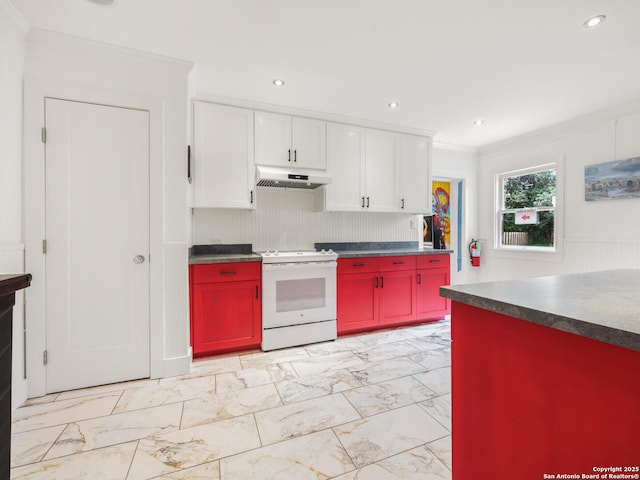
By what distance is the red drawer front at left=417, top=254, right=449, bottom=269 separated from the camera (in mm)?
3474

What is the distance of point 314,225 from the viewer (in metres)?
3.56

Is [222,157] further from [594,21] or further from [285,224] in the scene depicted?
[594,21]

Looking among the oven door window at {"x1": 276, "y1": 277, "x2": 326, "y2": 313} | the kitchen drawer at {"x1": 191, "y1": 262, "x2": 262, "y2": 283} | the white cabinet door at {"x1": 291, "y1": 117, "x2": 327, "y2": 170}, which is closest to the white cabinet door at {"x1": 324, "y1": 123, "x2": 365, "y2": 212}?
the white cabinet door at {"x1": 291, "y1": 117, "x2": 327, "y2": 170}

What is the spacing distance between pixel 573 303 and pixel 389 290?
8.30 feet

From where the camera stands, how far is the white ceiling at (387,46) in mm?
1740

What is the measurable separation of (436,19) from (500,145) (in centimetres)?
310

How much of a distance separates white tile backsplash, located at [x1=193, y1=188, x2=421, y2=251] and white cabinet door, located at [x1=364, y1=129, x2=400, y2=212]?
0.35 metres

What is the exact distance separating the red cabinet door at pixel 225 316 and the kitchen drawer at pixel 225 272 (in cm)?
5

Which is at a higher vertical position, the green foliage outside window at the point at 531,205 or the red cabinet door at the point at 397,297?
the green foliage outside window at the point at 531,205

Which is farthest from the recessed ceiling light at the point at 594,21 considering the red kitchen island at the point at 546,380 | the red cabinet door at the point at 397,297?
the red cabinet door at the point at 397,297

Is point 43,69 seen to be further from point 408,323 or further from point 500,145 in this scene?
point 500,145

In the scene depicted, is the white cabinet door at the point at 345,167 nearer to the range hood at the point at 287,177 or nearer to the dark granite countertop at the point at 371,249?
the range hood at the point at 287,177

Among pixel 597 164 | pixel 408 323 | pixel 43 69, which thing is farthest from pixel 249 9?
pixel 597 164

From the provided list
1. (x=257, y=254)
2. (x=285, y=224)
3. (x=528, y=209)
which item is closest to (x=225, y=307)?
(x=257, y=254)
